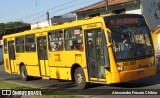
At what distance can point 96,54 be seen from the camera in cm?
1440

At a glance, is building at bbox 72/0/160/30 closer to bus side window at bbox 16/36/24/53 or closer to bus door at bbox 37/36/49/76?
bus side window at bbox 16/36/24/53

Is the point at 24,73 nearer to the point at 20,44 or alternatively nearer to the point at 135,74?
the point at 20,44

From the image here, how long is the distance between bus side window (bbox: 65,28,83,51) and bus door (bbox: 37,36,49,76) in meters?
2.30

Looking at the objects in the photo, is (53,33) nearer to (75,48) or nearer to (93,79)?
(75,48)

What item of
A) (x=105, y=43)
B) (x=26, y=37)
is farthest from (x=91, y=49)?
(x=26, y=37)

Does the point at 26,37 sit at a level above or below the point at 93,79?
above

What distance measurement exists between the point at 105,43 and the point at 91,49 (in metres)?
0.97

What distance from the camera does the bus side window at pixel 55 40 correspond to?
1678 centimetres

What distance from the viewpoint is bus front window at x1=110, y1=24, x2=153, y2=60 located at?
13.8 meters

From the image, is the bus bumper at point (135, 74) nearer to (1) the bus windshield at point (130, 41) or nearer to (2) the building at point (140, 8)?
(1) the bus windshield at point (130, 41)

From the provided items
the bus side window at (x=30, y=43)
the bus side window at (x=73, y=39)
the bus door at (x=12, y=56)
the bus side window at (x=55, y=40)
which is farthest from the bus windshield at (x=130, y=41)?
the bus door at (x=12, y=56)

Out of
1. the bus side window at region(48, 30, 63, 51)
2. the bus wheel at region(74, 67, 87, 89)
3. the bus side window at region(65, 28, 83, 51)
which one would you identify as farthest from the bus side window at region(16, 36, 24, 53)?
the bus wheel at region(74, 67, 87, 89)

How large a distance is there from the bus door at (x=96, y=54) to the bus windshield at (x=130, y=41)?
471mm

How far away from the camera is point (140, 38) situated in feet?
47.3
